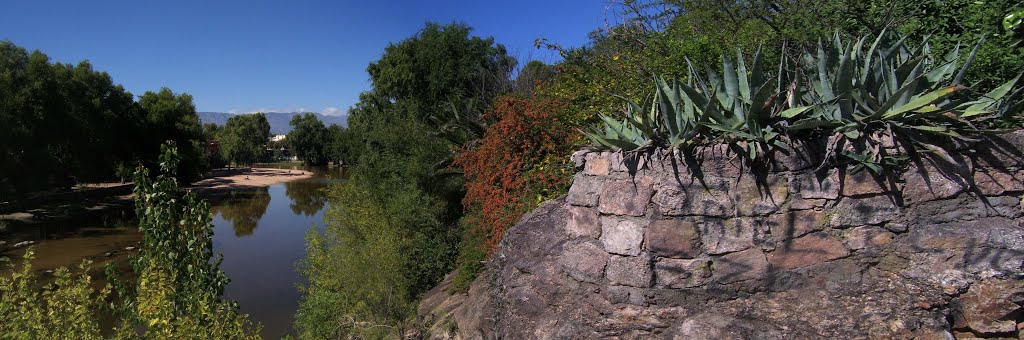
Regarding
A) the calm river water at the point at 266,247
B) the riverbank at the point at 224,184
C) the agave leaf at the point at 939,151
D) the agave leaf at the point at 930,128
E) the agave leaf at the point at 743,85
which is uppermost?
the agave leaf at the point at 743,85

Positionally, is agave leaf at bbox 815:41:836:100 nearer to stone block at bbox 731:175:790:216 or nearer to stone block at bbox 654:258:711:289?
stone block at bbox 731:175:790:216

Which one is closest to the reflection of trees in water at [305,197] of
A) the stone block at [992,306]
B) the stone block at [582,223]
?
the stone block at [582,223]

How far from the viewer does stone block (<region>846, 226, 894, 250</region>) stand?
9.41 feet

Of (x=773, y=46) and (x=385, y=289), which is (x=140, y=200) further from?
(x=385, y=289)

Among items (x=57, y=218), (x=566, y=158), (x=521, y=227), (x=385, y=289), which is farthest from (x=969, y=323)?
(x=57, y=218)

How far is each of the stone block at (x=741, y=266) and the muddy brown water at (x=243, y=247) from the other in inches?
372

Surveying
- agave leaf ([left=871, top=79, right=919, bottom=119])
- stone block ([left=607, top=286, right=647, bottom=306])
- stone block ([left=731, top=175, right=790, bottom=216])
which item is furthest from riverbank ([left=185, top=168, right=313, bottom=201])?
agave leaf ([left=871, top=79, right=919, bottom=119])

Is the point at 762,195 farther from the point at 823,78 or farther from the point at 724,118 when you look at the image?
the point at 823,78

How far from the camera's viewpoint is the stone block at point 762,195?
2951mm

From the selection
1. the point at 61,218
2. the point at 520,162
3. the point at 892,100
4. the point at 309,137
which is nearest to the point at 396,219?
the point at 520,162

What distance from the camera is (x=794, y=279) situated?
116 inches

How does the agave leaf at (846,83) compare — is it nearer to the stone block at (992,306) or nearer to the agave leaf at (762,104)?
the agave leaf at (762,104)

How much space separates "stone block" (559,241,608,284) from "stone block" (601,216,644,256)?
101 mm

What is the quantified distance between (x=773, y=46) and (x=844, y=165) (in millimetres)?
2941
